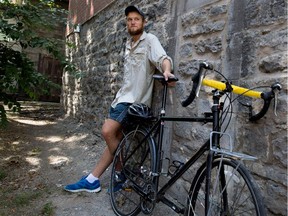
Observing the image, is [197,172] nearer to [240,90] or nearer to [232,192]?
[232,192]

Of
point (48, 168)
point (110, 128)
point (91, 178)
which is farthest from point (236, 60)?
point (48, 168)

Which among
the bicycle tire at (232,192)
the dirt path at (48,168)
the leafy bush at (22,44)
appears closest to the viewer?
the bicycle tire at (232,192)

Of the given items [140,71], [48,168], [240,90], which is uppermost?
[140,71]

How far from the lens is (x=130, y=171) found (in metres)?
2.85

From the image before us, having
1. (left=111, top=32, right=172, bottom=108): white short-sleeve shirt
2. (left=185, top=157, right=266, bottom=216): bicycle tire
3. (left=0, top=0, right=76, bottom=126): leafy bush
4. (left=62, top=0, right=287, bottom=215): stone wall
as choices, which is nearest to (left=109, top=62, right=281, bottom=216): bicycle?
(left=185, top=157, right=266, bottom=216): bicycle tire

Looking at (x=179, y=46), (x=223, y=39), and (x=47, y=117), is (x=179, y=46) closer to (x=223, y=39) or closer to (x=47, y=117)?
(x=223, y=39)

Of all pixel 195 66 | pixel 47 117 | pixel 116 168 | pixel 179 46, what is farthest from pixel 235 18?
pixel 47 117

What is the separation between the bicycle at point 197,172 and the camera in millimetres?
1794

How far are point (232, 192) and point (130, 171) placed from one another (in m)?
1.07

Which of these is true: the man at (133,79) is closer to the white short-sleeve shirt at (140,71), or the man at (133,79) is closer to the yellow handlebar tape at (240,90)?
the white short-sleeve shirt at (140,71)

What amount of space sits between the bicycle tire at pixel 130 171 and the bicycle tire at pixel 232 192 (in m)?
0.65

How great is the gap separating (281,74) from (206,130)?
821 millimetres

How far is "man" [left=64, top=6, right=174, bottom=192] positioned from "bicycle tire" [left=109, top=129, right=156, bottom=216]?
0.17 meters

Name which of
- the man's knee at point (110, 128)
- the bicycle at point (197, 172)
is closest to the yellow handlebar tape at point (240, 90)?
the bicycle at point (197, 172)
